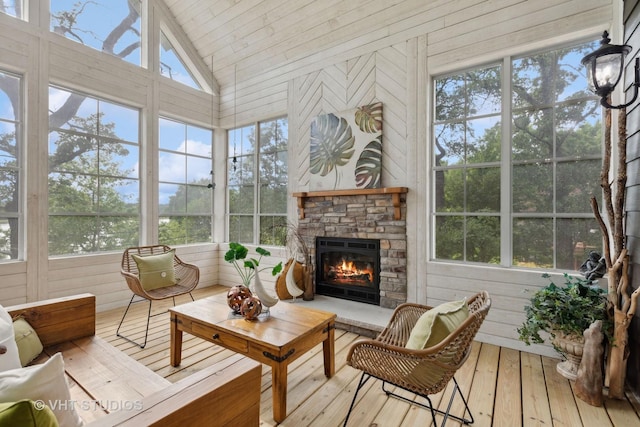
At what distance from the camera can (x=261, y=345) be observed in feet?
6.01

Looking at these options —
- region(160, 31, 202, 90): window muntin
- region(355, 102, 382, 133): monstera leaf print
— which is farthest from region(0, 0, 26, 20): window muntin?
region(355, 102, 382, 133): monstera leaf print

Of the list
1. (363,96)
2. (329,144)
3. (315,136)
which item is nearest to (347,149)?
(329,144)

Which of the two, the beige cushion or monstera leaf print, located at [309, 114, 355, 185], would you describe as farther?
monstera leaf print, located at [309, 114, 355, 185]

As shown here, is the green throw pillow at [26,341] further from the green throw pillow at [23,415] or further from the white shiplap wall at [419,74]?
the white shiplap wall at [419,74]

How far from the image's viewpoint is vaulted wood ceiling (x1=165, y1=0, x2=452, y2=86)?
10.7 feet

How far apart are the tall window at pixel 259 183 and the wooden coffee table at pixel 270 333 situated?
205 centimetres

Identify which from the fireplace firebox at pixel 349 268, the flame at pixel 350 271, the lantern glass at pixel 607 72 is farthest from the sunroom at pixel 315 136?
the lantern glass at pixel 607 72

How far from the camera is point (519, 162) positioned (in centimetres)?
281

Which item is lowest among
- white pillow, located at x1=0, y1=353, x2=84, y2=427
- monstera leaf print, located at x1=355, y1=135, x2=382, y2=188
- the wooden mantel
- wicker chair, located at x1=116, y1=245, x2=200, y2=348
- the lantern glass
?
wicker chair, located at x1=116, y1=245, x2=200, y2=348

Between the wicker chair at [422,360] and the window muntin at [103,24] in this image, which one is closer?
the wicker chair at [422,360]

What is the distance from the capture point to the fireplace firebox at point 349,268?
3.49 m

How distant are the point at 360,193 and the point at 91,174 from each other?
331cm

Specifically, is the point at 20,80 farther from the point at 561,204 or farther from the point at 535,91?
the point at 561,204

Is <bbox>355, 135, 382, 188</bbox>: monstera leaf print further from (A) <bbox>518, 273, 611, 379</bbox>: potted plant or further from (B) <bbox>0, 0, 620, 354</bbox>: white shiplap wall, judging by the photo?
(A) <bbox>518, 273, 611, 379</bbox>: potted plant
